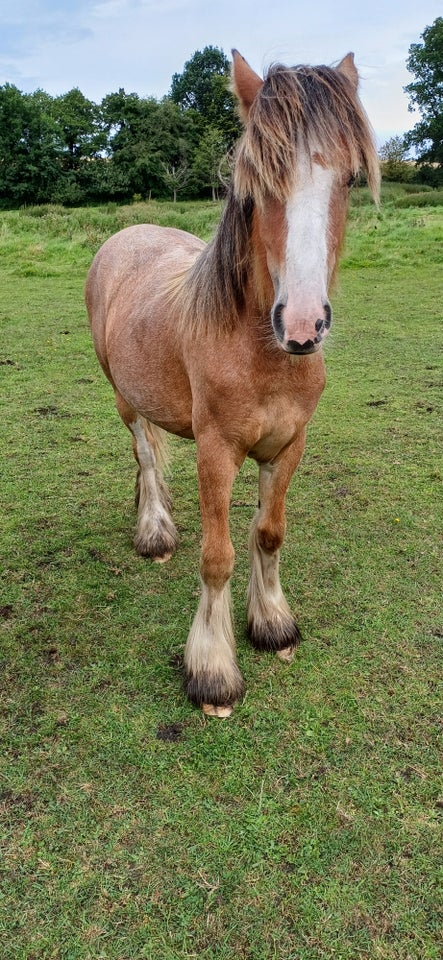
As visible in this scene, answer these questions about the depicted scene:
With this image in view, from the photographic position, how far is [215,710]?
2.41 m

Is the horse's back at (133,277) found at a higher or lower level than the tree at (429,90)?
lower

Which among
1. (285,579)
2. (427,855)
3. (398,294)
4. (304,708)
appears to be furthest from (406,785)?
(398,294)

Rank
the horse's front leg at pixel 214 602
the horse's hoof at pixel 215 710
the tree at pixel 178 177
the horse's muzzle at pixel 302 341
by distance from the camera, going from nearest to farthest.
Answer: the horse's muzzle at pixel 302 341, the horse's front leg at pixel 214 602, the horse's hoof at pixel 215 710, the tree at pixel 178 177

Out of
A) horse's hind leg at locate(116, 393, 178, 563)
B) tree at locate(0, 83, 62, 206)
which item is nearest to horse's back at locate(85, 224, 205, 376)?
horse's hind leg at locate(116, 393, 178, 563)

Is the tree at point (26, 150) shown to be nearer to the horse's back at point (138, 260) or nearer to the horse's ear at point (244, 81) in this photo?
the horse's back at point (138, 260)

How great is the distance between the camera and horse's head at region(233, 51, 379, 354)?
1591 mm

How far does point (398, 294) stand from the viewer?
33.6 feet

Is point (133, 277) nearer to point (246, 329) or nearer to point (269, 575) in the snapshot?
point (246, 329)

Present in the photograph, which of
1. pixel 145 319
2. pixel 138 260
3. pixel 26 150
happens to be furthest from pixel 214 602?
pixel 26 150

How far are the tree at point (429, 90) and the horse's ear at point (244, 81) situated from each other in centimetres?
4864

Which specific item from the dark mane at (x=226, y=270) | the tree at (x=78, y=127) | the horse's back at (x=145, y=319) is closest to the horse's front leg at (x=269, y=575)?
the horse's back at (x=145, y=319)

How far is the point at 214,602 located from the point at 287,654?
478 millimetres

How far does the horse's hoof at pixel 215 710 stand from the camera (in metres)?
2.40

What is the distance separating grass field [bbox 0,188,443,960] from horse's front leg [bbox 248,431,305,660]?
0.09 m
